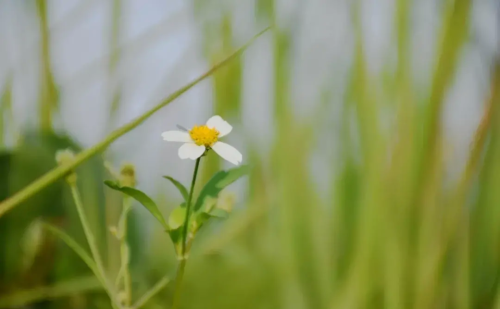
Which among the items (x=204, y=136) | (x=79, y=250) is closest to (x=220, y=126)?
(x=204, y=136)

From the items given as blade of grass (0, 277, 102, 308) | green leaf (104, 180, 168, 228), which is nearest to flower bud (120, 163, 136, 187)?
green leaf (104, 180, 168, 228)

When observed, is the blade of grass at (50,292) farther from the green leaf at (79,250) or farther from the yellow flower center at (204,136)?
the yellow flower center at (204,136)

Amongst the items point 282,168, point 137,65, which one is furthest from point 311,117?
point 137,65

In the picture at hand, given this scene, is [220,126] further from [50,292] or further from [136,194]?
[50,292]

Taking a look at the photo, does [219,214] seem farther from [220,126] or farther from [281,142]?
[281,142]

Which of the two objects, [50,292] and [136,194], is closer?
[136,194]
